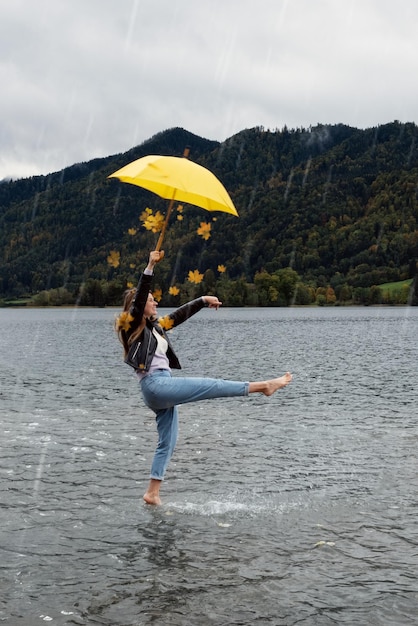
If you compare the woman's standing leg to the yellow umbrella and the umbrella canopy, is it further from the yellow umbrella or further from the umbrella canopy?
the umbrella canopy

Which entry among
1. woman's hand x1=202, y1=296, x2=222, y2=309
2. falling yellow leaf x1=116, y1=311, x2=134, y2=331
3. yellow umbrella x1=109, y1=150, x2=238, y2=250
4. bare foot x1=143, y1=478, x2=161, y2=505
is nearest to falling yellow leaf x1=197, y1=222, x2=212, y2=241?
yellow umbrella x1=109, y1=150, x2=238, y2=250

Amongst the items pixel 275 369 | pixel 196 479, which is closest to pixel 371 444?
pixel 196 479

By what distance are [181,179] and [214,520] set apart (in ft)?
15.9

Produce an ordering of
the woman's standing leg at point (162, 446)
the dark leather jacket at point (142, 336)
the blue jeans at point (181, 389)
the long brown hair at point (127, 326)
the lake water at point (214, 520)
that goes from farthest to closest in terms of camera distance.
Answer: the woman's standing leg at point (162, 446) < the long brown hair at point (127, 326) < the blue jeans at point (181, 389) < the dark leather jacket at point (142, 336) < the lake water at point (214, 520)

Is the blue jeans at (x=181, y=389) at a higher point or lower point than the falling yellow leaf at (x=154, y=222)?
lower

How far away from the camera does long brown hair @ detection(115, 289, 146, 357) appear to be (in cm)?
946

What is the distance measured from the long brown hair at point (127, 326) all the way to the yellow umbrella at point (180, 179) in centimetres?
107

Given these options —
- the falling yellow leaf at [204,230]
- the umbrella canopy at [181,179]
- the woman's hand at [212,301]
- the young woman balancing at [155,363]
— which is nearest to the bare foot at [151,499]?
the young woman balancing at [155,363]

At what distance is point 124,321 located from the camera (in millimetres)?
9469

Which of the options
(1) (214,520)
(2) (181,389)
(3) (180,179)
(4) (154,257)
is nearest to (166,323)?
(2) (181,389)

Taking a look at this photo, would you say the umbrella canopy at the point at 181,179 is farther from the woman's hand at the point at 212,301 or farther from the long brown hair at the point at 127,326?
the long brown hair at the point at 127,326

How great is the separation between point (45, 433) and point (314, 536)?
34.1 feet

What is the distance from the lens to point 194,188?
29.5ft

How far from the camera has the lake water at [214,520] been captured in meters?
6.75
